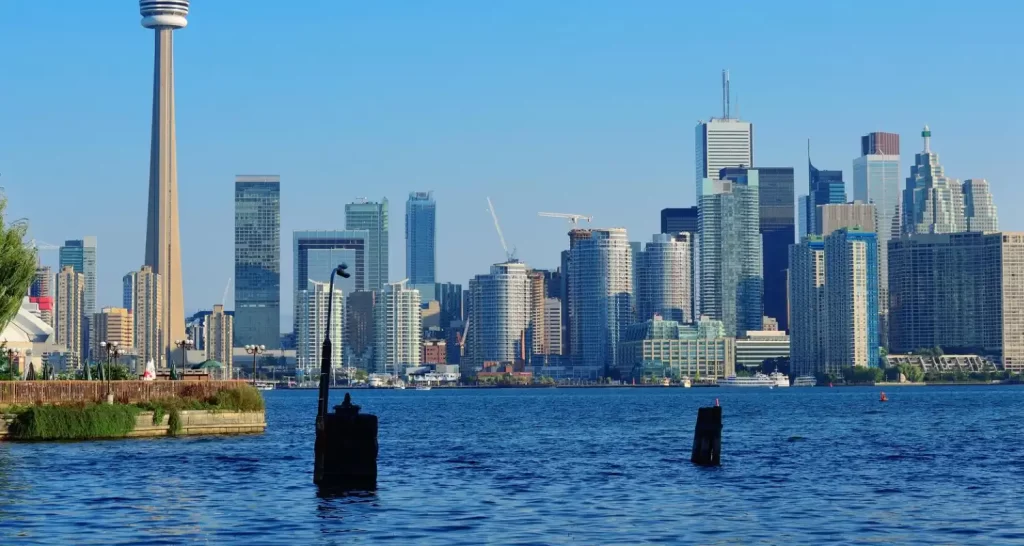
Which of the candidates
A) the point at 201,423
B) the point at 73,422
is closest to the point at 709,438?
the point at 73,422

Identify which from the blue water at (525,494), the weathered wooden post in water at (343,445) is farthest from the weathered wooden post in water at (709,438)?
the weathered wooden post in water at (343,445)

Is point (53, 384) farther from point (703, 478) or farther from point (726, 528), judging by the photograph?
point (726, 528)

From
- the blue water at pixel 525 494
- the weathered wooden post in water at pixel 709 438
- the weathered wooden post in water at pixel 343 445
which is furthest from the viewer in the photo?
the weathered wooden post in water at pixel 709 438

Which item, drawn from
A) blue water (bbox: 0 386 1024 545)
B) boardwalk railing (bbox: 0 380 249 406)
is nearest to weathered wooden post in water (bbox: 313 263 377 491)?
blue water (bbox: 0 386 1024 545)

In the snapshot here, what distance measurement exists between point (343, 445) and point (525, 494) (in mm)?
5987

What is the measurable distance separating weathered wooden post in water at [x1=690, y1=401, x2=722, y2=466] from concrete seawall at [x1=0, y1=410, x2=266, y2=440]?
28558 mm

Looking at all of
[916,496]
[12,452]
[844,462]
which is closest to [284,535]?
[916,496]

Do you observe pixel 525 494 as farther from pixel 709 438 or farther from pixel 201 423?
pixel 201 423

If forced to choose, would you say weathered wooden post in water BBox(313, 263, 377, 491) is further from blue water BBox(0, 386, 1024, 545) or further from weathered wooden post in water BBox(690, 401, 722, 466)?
weathered wooden post in water BBox(690, 401, 722, 466)

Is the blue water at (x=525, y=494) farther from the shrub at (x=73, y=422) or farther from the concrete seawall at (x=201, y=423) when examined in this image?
the concrete seawall at (x=201, y=423)

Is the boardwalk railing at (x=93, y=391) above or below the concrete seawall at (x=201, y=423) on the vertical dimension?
above

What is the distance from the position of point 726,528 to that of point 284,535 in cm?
1142

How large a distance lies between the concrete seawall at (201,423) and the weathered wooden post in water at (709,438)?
28558 mm

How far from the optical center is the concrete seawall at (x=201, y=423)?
81.0 metres
